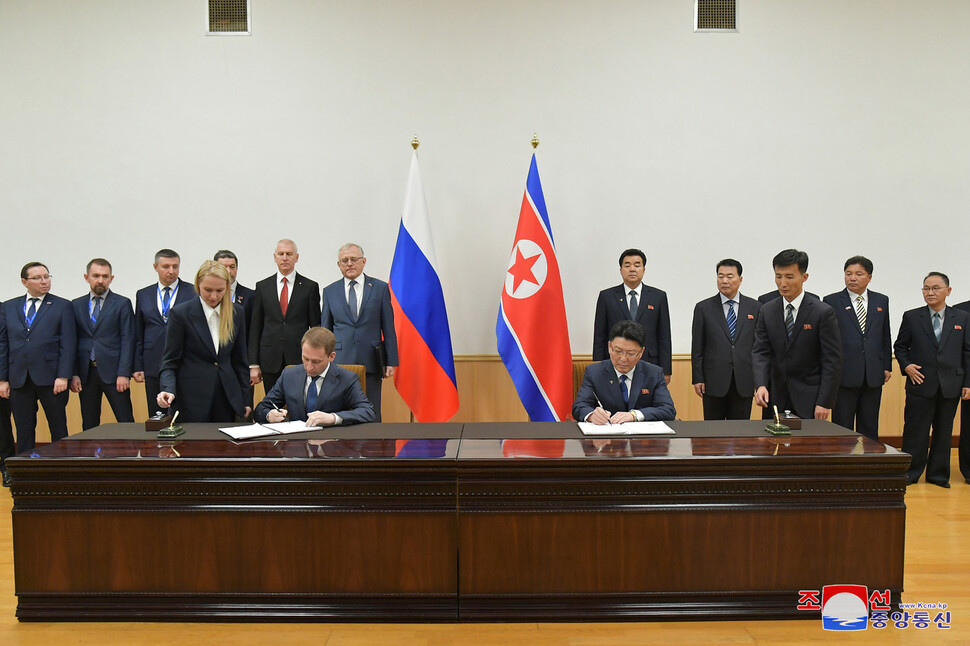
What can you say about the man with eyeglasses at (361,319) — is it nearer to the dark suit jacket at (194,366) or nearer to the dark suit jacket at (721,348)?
the dark suit jacket at (194,366)

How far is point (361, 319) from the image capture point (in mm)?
4230

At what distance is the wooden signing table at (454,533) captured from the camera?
228 cm

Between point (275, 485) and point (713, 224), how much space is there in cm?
406

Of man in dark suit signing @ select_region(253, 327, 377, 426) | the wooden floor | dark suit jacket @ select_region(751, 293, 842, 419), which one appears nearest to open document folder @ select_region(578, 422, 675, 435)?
the wooden floor

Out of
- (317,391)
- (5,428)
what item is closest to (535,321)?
(317,391)

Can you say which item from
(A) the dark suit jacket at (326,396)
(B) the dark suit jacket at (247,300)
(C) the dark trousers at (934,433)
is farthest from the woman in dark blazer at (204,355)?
(C) the dark trousers at (934,433)

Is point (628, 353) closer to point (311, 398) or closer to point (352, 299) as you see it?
point (311, 398)

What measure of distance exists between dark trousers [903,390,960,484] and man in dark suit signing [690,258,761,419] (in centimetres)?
114

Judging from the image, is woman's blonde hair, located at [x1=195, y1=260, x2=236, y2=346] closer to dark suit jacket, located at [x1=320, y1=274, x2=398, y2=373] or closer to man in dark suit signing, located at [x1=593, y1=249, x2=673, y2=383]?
dark suit jacket, located at [x1=320, y1=274, x2=398, y2=373]

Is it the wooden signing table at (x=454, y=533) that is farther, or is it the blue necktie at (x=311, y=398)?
the blue necktie at (x=311, y=398)

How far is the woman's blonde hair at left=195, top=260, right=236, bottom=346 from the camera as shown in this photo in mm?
3189

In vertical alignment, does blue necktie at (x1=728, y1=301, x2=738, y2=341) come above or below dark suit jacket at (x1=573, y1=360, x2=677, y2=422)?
above

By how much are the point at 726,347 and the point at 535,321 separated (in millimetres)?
1278

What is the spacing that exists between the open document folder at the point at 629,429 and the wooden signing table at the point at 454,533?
29cm
